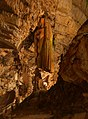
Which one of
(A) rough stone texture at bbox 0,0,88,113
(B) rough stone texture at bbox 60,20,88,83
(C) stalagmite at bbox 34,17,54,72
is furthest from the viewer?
(C) stalagmite at bbox 34,17,54,72

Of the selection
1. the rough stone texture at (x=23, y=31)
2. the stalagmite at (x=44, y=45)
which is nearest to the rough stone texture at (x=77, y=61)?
the rough stone texture at (x=23, y=31)

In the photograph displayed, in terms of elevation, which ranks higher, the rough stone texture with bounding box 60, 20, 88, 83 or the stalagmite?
the rough stone texture with bounding box 60, 20, 88, 83

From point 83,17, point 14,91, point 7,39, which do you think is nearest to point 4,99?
point 14,91

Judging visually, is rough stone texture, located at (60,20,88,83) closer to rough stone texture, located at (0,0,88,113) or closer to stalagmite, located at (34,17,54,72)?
rough stone texture, located at (0,0,88,113)

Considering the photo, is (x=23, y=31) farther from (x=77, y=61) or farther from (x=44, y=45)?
(x=77, y=61)

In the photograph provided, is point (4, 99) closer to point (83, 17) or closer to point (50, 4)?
point (50, 4)

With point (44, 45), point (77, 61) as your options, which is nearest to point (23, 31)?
point (44, 45)

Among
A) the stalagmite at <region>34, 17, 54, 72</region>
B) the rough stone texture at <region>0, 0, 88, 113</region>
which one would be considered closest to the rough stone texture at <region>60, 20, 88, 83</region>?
the rough stone texture at <region>0, 0, 88, 113</region>

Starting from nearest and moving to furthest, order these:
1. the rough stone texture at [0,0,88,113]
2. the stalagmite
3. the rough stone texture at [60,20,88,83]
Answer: the rough stone texture at [60,20,88,83]
the rough stone texture at [0,0,88,113]
the stalagmite

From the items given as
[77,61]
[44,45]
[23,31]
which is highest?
[77,61]

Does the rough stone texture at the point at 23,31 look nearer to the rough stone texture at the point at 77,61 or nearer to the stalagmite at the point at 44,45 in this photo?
the stalagmite at the point at 44,45

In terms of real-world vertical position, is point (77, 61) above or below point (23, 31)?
above
